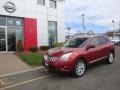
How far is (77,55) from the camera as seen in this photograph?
8742 mm

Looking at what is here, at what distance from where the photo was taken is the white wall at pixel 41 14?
19612 mm

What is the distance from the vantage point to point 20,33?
19750mm

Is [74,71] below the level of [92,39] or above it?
below

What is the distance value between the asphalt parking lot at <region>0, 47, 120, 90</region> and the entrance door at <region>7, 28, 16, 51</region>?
363 inches

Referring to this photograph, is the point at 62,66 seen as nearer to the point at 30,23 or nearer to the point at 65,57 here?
the point at 65,57

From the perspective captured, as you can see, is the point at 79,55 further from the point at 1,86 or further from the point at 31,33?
the point at 31,33

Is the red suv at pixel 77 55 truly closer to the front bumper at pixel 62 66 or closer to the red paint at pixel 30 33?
the front bumper at pixel 62 66

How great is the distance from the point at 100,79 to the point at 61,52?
1.90 metres

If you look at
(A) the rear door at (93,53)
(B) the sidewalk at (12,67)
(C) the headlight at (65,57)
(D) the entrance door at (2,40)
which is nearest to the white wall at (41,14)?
(D) the entrance door at (2,40)

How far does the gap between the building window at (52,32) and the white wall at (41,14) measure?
0.44 metres

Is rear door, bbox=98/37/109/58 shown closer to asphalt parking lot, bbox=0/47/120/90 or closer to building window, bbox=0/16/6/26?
asphalt parking lot, bbox=0/47/120/90

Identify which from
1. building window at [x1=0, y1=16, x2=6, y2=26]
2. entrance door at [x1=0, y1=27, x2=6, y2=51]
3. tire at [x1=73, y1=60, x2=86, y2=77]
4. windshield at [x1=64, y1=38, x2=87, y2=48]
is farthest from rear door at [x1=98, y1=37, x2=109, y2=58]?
building window at [x1=0, y1=16, x2=6, y2=26]

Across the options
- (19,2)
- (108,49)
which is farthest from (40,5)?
(108,49)

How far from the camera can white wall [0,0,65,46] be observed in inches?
772
